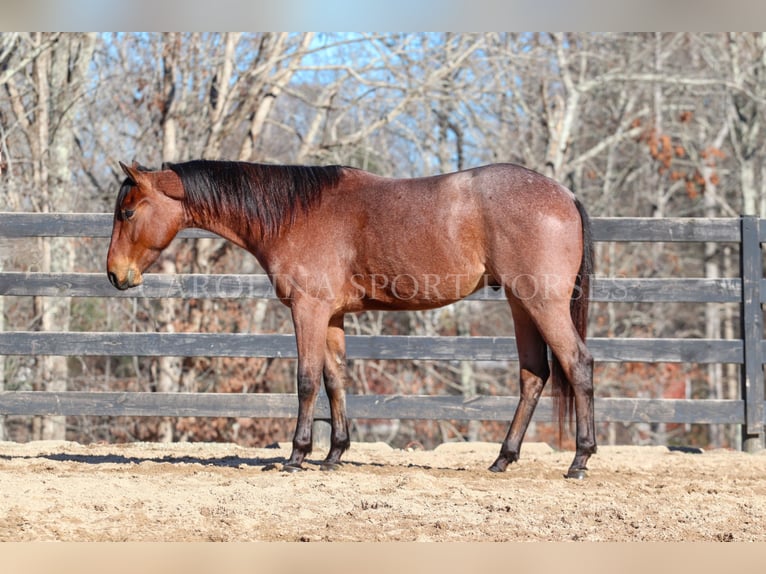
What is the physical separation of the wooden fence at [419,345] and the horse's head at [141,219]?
111cm

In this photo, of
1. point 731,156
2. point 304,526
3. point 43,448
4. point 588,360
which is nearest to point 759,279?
point 588,360

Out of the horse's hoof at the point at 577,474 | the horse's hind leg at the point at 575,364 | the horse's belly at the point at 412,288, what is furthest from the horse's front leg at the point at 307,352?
the horse's hoof at the point at 577,474

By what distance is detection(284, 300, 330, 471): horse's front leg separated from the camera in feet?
16.8

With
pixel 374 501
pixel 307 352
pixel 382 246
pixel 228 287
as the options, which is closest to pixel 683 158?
pixel 228 287

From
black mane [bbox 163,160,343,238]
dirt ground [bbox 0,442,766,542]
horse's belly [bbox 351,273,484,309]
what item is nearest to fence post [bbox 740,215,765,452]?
dirt ground [bbox 0,442,766,542]

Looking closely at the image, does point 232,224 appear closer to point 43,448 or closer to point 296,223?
point 296,223

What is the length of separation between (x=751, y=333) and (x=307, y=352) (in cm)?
364

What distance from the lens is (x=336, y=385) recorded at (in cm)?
541

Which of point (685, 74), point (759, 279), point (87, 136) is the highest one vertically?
point (685, 74)

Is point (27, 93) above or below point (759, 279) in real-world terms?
above

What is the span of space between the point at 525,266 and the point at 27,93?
7.69m

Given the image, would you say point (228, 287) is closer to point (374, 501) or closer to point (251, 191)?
point (251, 191)

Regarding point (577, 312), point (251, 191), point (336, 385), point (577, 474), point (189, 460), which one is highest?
point (251, 191)

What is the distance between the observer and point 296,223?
5.27 metres
